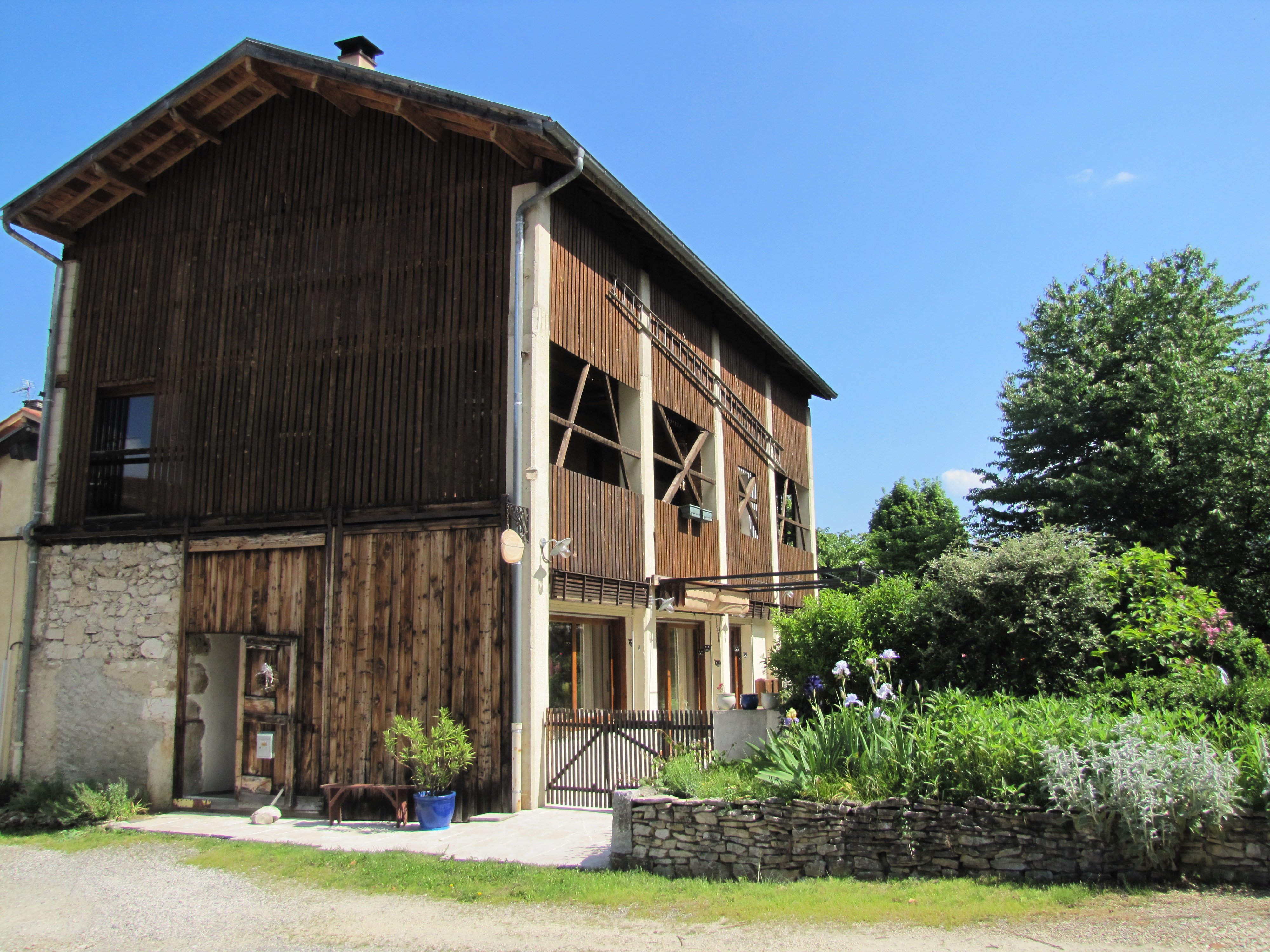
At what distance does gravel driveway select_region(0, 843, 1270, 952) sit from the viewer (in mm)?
5723

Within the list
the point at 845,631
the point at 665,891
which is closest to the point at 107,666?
the point at 665,891

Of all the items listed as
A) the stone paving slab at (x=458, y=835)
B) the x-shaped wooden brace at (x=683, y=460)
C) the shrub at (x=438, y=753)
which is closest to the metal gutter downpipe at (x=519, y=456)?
the shrub at (x=438, y=753)

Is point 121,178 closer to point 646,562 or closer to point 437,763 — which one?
point 646,562

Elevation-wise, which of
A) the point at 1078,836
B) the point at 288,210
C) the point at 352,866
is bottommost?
the point at 352,866

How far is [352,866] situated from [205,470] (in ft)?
22.7

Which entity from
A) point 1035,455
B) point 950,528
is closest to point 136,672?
point 1035,455

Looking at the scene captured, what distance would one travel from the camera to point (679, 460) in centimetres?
1669

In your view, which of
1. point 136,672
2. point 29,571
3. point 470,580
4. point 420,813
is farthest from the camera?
point 29,571

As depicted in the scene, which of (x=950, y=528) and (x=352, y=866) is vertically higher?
(x=950, y=528)

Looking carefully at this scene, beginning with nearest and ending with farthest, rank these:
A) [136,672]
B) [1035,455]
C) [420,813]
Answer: [420,813] → [136,672] → [1035,455]

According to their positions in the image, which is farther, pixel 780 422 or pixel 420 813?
pixel 780 422

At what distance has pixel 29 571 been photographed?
13.8 metres

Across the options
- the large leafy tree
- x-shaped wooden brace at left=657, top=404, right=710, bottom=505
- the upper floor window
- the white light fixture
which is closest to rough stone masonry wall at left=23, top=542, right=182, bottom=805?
the upper floor window

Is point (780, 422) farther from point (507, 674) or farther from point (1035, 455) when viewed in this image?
point (507, 674)
